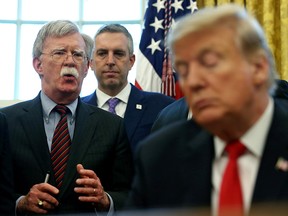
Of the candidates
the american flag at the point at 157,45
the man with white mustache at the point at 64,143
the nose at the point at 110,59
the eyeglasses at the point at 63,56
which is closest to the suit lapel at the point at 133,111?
the nose at the point at 110,59

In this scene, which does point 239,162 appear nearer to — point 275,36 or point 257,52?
point 257,52

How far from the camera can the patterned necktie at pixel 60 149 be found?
3.58m

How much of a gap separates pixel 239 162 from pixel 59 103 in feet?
6.78

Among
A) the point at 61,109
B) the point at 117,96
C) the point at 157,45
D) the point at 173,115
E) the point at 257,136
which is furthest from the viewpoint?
the point at 157,45

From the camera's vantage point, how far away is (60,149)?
3648 millimetres

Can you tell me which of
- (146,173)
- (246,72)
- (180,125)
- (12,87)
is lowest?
(12,87)

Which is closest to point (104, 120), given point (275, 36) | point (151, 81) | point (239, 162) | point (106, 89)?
point (106, 89)

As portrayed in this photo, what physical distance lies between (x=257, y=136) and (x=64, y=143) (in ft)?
6.10

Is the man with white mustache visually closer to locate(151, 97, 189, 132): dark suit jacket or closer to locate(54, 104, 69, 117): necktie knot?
locate(54, 104, 69, 117): necktie knot

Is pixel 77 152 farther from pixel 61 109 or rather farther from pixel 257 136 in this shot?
pixel 257 136

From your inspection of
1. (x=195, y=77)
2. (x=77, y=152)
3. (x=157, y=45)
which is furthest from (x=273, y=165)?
(x=157, y=45)

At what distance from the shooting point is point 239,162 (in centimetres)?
202

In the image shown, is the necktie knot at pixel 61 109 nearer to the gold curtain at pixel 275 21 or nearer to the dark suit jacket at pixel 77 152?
the dark suit jacket at pixel 77 152

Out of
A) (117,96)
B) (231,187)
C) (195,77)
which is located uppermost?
(195,77)
